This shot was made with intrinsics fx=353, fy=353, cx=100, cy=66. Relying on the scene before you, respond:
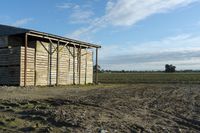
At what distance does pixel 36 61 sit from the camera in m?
27.4

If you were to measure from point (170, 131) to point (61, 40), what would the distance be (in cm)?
2143

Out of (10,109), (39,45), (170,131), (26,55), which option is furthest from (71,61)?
(170,131)

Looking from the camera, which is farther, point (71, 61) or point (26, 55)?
point (71, 61)

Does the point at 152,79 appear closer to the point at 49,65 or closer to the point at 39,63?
the point at 49,65

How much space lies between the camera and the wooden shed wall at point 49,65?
88.1ft

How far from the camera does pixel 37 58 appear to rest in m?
27.5

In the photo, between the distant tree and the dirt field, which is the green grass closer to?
the dirt field

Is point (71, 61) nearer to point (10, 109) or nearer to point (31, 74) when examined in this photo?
point (31, 74)

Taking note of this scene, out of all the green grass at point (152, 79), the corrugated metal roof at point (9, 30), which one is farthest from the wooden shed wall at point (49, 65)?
the green grass at point (152, 79)

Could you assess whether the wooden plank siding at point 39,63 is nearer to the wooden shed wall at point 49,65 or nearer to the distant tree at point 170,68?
the wooden shed wall at point 49,65

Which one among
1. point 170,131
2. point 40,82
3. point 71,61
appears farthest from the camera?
point 71,61

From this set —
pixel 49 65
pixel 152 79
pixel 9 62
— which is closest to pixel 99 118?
pixel 9 62

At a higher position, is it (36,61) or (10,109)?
(36,61)

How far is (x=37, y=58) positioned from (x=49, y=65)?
1751mm
